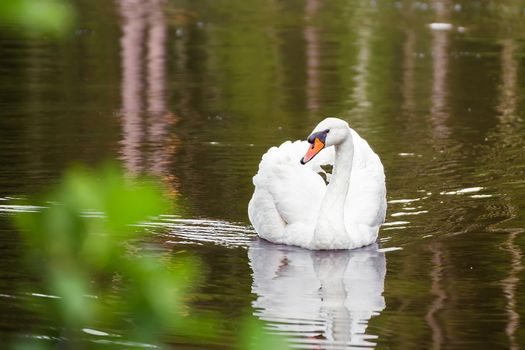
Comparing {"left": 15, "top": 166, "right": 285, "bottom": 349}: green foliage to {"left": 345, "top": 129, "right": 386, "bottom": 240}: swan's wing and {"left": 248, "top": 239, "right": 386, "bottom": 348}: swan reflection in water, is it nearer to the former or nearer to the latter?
{"left": 248, "top": 239, "right": 386, "bottom": 348}: swan reflection in water

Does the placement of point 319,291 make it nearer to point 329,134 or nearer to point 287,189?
point 287,189

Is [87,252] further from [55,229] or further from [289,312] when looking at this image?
[289,312]

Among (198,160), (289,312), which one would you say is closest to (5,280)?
(289,312)

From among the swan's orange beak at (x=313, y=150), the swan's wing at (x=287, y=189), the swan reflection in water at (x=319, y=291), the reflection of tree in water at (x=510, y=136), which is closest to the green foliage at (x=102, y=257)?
the swan reflection in water at (x=319, y=291)

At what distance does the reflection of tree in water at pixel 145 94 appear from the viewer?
12.1 meters

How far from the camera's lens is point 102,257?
52.8 inches

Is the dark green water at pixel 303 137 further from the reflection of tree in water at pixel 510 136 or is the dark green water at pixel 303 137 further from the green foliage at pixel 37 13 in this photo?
the green foliage at pixel 37 13

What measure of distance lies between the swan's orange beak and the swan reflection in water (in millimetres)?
675

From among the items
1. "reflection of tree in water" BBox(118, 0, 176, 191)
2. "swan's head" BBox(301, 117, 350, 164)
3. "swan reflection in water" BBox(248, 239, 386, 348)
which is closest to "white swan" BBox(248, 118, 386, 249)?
"swan's head" BBox(301, 117, 350, 164)

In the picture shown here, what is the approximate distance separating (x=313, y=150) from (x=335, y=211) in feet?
1.47

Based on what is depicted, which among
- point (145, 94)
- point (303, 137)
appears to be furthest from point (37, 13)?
point (145, 94)

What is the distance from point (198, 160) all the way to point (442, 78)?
7168mm

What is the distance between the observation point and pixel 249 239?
919cm

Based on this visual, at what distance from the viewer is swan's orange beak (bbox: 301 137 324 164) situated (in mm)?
8625
